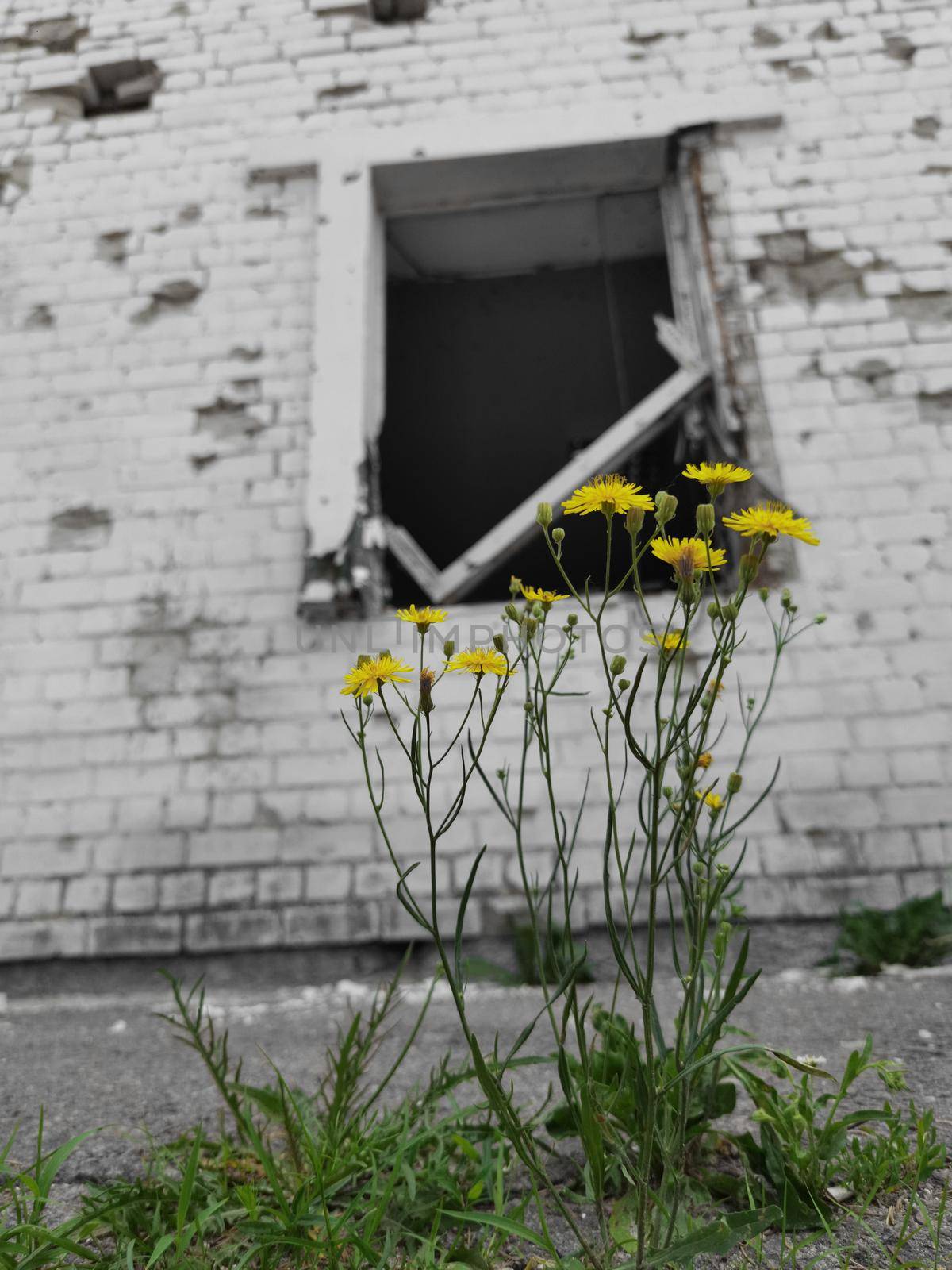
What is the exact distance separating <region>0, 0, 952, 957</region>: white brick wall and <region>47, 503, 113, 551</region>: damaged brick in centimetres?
2

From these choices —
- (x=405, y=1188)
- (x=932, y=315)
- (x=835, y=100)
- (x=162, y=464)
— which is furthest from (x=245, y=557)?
(x=835, y=100)

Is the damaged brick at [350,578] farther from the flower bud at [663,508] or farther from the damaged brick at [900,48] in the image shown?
the damaged brick at [900,48]

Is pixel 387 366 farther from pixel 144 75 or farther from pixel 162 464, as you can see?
pixel 162 464

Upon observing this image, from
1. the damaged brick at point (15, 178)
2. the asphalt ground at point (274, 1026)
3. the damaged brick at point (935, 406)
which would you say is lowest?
the asphalt ground at point (274, 1026)

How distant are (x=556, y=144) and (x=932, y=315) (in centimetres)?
173

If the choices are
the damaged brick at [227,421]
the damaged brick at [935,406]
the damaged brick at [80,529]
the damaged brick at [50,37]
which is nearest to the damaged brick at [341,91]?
the damaged brick at [50,37]

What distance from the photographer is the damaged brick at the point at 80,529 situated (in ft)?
10.8

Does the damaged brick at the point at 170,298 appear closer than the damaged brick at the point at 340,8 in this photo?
Yes

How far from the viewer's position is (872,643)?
9.68ft

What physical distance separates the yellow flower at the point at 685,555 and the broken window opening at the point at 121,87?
4240 millimetres

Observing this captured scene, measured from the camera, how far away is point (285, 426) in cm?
335

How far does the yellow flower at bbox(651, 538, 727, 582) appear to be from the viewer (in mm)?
869

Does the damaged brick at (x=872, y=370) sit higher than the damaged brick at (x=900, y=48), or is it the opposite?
the damaged brick at (x=900, y=48)

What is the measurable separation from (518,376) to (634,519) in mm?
5010
